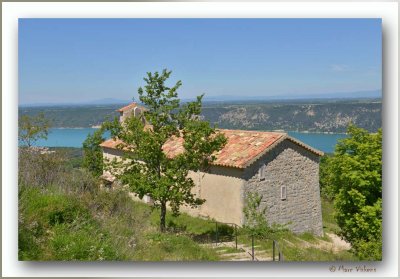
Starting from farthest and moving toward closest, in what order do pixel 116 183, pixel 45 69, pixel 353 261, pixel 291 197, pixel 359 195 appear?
1. pixel 291 197
2. pixel 116 183
3. pixel 359 195
4. pixel 45 69
5. pixel 353 261

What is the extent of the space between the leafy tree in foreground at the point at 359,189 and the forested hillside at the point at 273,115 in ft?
1.01

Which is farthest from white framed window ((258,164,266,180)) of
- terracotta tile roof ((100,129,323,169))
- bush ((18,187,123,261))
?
bush ((18,187,123,261))

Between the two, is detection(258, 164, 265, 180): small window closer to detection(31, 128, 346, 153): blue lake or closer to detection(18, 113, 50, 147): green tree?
detection(31, 128, 346, 153): blue lake

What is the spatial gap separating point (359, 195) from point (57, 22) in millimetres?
5561

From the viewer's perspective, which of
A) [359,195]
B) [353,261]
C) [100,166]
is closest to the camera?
[353,261]

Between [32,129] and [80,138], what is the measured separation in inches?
54.2

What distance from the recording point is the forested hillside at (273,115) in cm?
877

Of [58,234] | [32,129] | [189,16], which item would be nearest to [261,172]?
[189,16]

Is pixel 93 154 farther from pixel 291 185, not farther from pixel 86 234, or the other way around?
pixel 291 185

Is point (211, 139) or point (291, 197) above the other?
point (211, 139)

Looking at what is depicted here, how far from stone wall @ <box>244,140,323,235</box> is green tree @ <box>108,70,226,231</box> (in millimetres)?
1643
